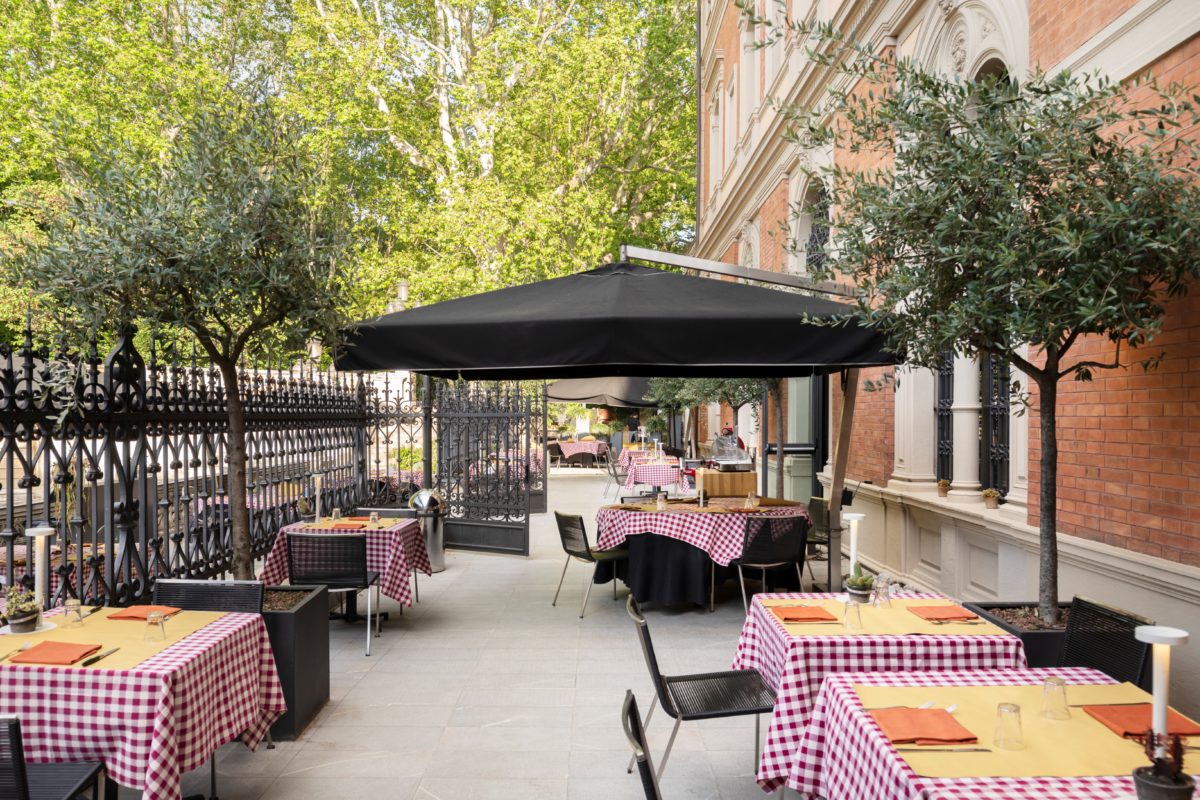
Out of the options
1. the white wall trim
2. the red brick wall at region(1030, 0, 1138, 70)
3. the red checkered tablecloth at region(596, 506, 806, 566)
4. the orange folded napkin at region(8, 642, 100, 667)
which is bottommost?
the red checkered tablecloth at region(596, 506, 806, 566)

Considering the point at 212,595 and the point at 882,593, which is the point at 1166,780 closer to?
the point at 882,593

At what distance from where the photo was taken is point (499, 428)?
12.0 metres

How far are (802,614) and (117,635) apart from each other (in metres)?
3.26

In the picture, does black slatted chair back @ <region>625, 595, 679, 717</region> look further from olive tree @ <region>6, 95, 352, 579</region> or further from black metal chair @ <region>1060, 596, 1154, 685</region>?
olive tree @ <region>6, 95, 352, 579</region>

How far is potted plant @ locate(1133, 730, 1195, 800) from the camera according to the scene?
198cm

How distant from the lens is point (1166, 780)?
201 cm

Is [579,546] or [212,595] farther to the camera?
[579,546]

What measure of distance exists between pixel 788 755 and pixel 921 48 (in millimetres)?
7685

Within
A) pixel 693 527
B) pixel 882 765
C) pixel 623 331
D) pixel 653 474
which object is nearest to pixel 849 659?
pixel 882 765

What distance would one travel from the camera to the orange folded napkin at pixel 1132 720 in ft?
8.87

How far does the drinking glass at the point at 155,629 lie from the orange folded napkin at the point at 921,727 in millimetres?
3099

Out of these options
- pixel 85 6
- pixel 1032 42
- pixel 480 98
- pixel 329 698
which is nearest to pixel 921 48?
pixel 1032 42

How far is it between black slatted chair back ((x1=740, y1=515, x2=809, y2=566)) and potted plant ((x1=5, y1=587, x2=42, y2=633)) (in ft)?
17.6

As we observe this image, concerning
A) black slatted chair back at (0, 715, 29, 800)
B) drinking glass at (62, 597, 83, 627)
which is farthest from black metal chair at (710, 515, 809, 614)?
black slatted chair back at (0, 715, 29, 800)
